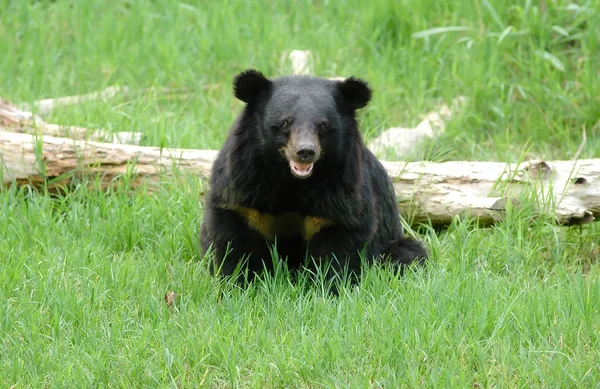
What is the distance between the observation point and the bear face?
5.16m

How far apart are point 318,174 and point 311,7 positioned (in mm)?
5374

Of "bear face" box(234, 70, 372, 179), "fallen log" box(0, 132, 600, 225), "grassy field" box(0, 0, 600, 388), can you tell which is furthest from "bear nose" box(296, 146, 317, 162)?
"fallen log" box(0, 132, 600, 225)

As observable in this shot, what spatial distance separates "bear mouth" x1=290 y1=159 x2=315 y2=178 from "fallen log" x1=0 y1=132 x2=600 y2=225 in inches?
59.5

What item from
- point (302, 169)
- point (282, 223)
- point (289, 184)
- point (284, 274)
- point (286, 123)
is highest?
point (286, 123)

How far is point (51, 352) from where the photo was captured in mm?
4562

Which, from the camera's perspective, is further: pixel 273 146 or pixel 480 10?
pixel 480 10

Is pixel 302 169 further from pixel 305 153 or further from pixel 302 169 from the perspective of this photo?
pixel 305 153

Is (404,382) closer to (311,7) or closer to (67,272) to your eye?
(67,272)

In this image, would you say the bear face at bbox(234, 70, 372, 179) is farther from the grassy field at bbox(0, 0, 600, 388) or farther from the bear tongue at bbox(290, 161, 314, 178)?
the grassy field at bbox(0, 0, 600, 388)

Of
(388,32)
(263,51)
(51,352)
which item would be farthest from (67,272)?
(388,32)

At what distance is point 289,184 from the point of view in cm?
541

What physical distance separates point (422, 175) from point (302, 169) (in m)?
1.62

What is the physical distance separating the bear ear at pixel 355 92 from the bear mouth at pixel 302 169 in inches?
23.1

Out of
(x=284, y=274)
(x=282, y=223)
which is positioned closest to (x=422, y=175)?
(x=282, y=223)
